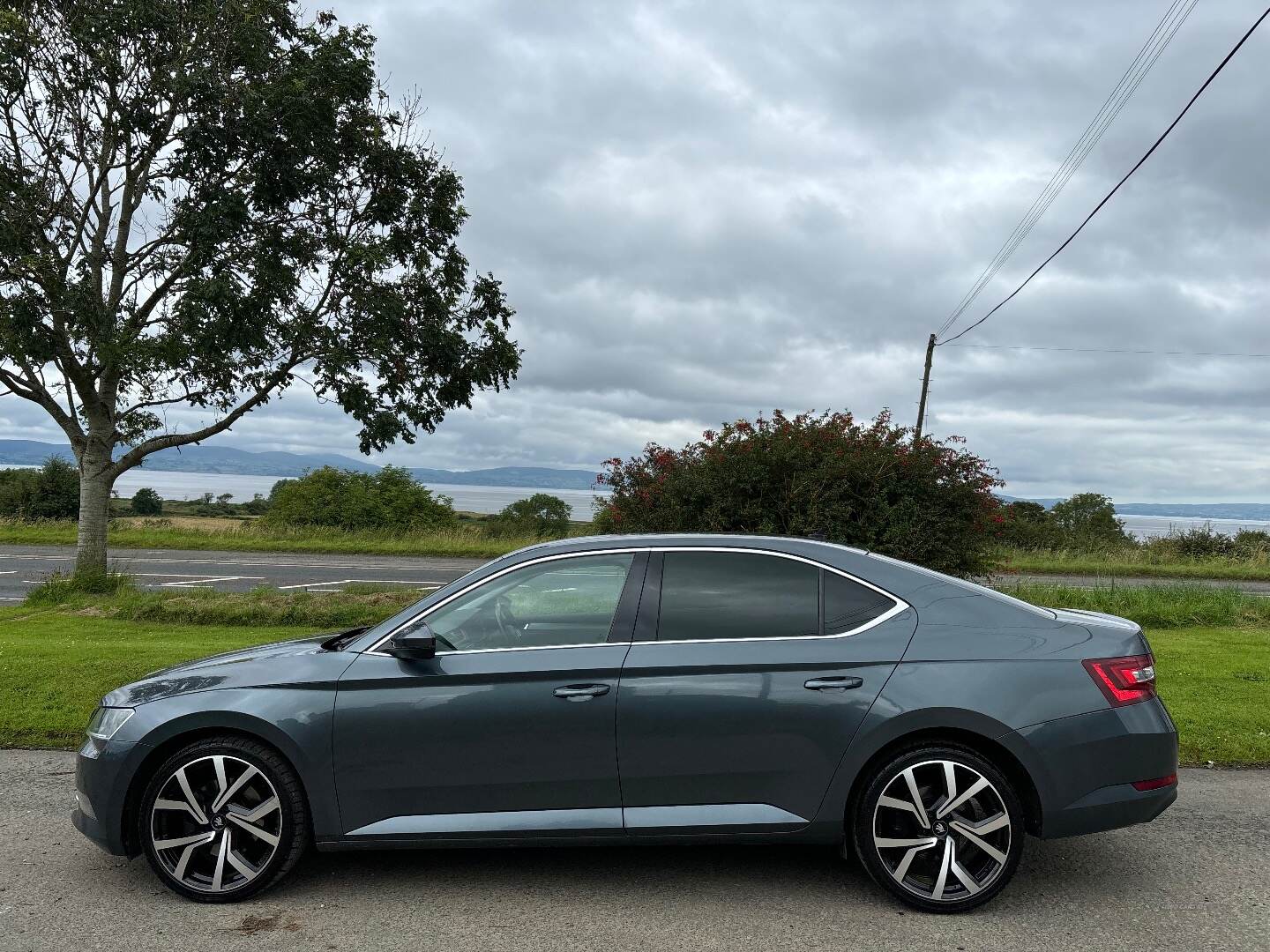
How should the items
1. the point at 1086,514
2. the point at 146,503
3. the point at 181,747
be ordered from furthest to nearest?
the point at 146,503
the point at 1086,514
the point at 181,747

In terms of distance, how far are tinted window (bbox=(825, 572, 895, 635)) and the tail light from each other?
2.85 feet

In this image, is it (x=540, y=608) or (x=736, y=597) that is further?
(x=540, y=608)

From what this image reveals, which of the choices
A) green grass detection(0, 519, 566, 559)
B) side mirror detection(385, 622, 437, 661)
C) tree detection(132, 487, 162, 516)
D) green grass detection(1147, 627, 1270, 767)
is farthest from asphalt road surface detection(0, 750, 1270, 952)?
tree detection(132, 487, 162, 516)

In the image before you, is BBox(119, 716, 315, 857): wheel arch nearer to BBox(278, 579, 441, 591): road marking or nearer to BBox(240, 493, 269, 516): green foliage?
BBox(278, 579, 441, 591): road marking

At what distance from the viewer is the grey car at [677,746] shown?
3.88 meters

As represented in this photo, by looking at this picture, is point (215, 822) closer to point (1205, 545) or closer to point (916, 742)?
point (916, 742)

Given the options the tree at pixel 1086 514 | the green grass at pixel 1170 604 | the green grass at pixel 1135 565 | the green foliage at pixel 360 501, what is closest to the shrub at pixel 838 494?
the green grass at pixel 1170 604

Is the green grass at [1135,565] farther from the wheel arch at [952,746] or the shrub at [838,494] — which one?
the wheel arch at [952,746]

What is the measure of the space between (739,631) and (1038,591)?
1145 centimetres

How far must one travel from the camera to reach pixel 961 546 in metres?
11.8

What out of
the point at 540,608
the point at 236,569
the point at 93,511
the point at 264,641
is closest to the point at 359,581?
the point at 236,569

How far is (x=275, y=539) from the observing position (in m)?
28.4

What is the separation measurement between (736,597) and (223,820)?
2386mm

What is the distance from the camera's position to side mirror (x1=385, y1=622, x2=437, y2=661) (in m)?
3.95
